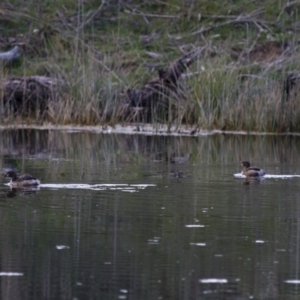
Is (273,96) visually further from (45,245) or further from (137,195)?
(45,245)

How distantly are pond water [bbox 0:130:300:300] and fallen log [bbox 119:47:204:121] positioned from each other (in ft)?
21.4

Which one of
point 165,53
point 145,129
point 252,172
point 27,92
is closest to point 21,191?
point 252,172

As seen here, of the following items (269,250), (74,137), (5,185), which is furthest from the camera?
(74,137)

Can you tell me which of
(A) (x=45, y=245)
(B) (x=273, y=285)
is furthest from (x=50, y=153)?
(B) (x=273, y=285)

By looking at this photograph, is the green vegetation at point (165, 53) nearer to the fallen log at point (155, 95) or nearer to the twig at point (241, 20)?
the twig at point (241, 20)

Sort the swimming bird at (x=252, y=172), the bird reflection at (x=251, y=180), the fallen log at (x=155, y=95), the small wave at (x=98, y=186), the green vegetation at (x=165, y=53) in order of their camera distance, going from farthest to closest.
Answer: the fallen log at (x=155, y=95) < the green vegetation at (x=165, y=53) < the swimming bird at (x=252, y=172) < the bird reflection at (x=251, y=180) < the small wave at (x=98, y=186)

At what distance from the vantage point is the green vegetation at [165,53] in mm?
22078

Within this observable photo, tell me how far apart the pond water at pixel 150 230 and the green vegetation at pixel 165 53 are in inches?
203

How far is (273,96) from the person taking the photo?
2162cm

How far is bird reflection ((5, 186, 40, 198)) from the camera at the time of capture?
12.4 metres

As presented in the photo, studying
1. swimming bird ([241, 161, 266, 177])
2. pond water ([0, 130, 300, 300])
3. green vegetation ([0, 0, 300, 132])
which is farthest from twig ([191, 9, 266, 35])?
swimming bird ([241, 161, 266, 177])

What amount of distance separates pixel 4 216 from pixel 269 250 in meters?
2.74

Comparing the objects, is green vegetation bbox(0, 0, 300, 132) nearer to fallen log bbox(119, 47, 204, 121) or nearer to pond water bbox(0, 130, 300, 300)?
fallen log bbox(119, 47, 204, 121)

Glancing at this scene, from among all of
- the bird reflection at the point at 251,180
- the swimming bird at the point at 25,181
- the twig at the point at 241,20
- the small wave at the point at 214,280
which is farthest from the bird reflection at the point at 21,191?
the twig at the point at 241,20
